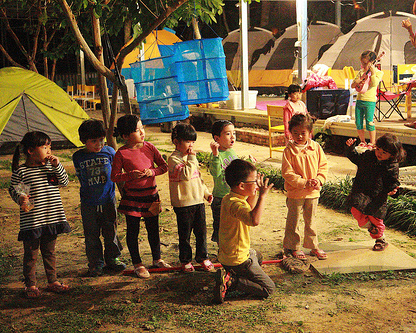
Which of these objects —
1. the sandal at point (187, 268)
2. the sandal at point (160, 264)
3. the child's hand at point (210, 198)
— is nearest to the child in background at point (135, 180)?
the sandal at point (160, 264)

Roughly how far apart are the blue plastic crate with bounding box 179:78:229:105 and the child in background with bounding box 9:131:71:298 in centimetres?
226

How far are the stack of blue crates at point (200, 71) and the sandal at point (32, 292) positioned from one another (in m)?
2.77

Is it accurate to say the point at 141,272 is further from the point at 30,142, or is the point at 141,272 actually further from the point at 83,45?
the point at 83,45

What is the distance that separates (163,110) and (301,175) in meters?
2.22

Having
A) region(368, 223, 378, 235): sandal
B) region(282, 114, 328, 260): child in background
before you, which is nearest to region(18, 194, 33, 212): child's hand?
region(282, 114, 328, 260): child in background

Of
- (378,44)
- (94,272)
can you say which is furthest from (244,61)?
(94,272)

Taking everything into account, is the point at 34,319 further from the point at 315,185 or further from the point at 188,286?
the point at 315,185

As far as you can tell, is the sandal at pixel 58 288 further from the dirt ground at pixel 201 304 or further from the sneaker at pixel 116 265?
the sneaker at pixel 116 265

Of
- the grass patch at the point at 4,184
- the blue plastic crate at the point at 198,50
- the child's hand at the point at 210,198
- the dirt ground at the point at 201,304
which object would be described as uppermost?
the blue plastic crate at the point at 198,50

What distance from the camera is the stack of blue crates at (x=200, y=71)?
570cm

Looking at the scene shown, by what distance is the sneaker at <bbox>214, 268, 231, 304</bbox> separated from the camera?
11.4 feet

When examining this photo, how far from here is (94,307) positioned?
3539 millimetres

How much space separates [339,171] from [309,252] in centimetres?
345

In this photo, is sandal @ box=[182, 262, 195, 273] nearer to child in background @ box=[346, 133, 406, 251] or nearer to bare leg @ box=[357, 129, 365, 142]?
child in background @ box=[346, 133, 406, 251]
